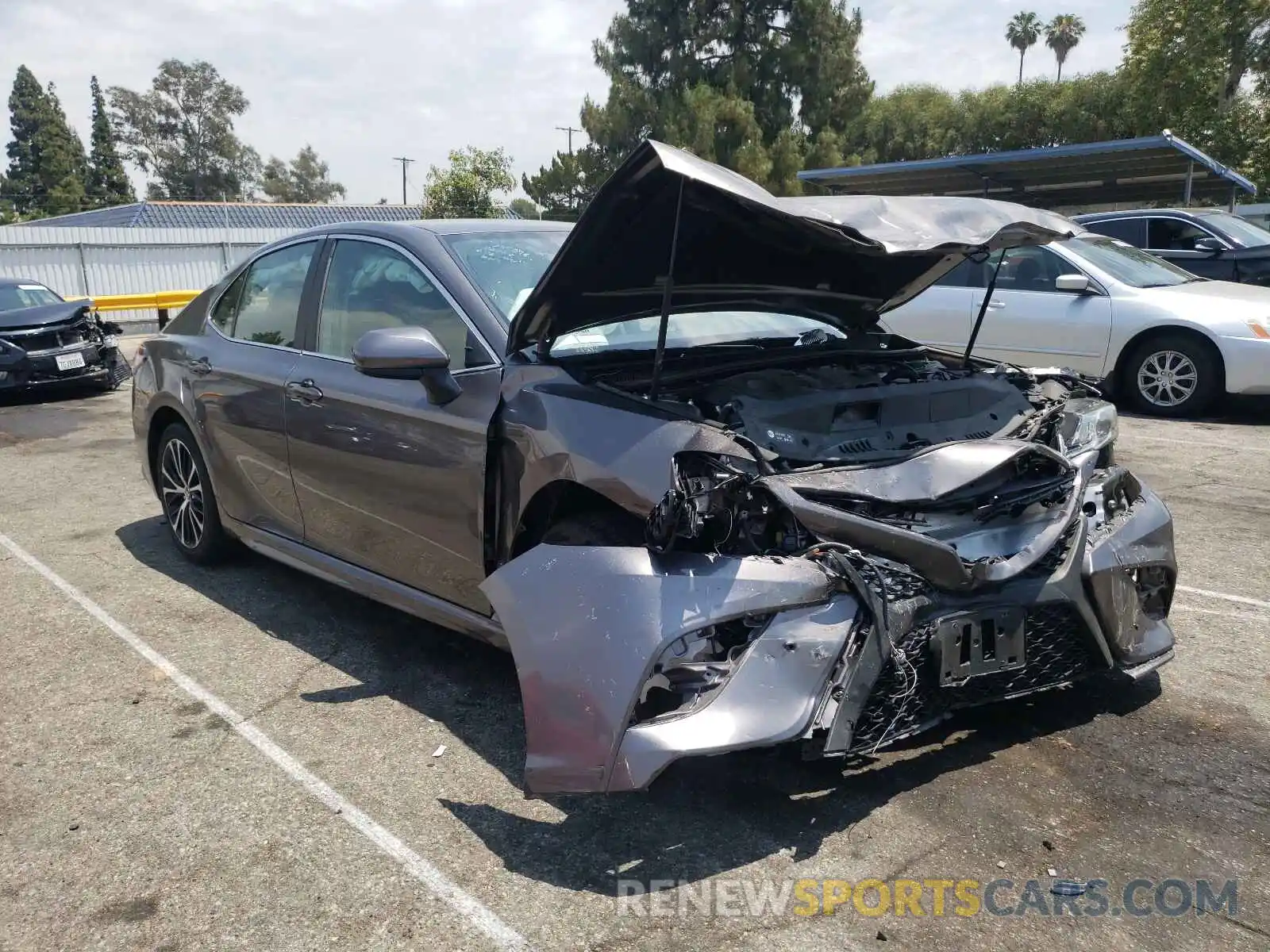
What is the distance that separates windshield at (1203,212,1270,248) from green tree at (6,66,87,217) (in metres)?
73.7

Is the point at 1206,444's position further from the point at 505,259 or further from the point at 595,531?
the point at 595,531

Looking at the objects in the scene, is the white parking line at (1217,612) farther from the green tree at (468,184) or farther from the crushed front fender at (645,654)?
the green tree at (468,184)

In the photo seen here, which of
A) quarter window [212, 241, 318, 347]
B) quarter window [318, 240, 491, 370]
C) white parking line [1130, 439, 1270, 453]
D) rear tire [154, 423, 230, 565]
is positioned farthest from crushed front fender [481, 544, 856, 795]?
white parking line [1130, 439, 1270, 453]

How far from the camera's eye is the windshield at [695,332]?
3672 mm

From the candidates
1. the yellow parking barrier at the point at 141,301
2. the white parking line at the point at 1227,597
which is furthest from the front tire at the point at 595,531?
the yellow parking barrier at the point at 141,301

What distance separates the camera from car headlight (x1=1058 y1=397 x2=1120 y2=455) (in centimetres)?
345

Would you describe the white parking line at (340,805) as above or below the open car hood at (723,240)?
below

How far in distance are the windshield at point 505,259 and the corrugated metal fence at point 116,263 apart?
16.8 metres

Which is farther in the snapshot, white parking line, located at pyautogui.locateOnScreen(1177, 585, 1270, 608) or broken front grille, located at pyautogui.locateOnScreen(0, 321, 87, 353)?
broken front grille, located at pyautogui.locateOnScreen(0, 321, 87, 353)

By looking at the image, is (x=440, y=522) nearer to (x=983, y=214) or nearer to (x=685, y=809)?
(x=685, y=809)

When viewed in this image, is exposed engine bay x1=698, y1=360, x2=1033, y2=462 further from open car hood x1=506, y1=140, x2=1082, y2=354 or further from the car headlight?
open car hood x1=506, y1=140, x2=1082, y2=354

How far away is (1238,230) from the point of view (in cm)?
1178

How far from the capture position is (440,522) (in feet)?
11.7

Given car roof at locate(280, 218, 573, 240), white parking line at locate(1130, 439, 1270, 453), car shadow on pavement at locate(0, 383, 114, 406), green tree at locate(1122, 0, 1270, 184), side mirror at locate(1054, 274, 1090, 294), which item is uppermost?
green tree at locate(1122, 0, 1270, 184)
